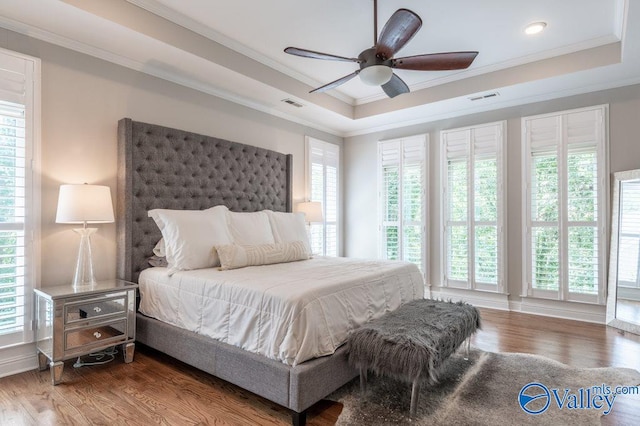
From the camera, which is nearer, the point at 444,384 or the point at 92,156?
the point at 444,384

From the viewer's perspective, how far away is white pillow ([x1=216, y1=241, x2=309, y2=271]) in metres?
3.00

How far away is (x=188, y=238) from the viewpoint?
3018 mm

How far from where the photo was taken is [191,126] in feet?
12.5

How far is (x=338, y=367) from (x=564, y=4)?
10.9 ft

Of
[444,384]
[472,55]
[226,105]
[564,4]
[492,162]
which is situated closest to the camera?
[444,384]

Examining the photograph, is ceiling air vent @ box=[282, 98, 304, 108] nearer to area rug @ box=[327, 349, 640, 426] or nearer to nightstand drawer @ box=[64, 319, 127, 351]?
nightstand drawer @ box=[64, 319, 127, 351]

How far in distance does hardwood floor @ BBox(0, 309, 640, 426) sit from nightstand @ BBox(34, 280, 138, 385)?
0.17 metres

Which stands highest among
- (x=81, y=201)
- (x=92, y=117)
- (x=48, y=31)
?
(x=48, y=31)

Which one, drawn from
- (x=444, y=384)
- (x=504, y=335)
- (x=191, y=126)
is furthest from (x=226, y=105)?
(x=504, y=335)

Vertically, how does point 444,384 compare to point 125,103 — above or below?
below

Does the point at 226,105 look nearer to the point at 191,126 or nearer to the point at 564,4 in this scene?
the point at 191,126

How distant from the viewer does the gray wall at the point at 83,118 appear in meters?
2.82

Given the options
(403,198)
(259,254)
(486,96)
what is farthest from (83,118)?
(486,96)

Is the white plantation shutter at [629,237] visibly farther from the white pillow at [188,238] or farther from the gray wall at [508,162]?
the white pillow at [188,238]
